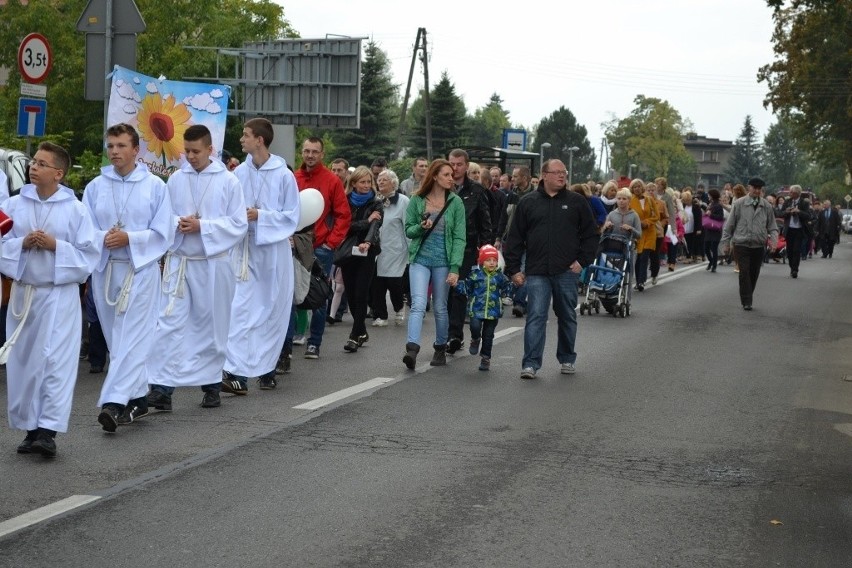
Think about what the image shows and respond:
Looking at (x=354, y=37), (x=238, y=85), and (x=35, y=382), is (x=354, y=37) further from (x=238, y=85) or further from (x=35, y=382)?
(x=35, y=382)

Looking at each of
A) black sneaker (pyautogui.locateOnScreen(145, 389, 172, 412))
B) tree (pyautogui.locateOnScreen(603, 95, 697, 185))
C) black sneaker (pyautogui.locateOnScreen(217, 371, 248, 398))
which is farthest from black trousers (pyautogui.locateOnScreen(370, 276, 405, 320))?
tree (pyautogui.locateOnScreen(603, 95, 697, 185))

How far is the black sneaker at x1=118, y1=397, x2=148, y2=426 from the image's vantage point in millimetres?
9281

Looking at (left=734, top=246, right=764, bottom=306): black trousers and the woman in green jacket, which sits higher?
the woman in green jacket

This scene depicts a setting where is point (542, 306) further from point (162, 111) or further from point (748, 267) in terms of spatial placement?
point (748, 267)

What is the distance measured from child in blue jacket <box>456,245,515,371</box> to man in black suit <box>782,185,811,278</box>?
752 inches

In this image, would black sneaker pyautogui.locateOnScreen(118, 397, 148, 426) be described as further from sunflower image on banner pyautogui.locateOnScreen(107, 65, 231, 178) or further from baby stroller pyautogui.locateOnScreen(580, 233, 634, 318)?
baby stroller pyautogui.locateOnScreen(580, 233, 634, 318)

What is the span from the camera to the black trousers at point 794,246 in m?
31.1

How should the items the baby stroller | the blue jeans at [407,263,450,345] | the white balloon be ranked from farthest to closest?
the baby stroller → the blue jeans at [407,263,450,345] → the white balloon

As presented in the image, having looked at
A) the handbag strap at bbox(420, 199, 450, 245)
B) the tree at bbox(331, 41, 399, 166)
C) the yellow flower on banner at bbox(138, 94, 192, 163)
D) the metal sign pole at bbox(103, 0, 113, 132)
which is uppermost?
the tree at bbox(331, 41, 399, 166)

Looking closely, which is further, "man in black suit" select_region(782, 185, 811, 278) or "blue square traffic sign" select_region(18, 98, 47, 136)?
"man in black suit" select_region(782, 185, 811, 278)

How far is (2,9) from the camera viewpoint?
5391 cm

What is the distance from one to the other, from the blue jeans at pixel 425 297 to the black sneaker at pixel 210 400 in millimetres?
2715

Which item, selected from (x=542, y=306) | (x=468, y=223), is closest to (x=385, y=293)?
(x=468, y=223)

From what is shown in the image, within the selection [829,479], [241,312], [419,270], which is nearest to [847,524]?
[829,479]
